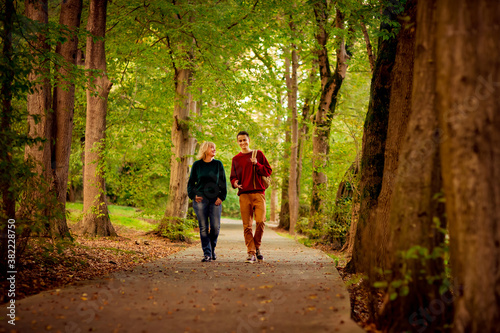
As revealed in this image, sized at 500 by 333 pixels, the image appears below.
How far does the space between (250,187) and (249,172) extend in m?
0.30

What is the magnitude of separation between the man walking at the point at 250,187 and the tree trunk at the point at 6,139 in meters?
3.98

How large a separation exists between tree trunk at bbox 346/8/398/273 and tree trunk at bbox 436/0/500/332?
12.7ft

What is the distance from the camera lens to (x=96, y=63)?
39.2 ft

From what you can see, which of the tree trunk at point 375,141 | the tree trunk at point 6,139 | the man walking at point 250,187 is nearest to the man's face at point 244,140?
the man walking at point 250,187

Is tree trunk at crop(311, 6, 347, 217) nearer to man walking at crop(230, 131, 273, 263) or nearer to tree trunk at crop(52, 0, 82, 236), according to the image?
man walking at crop(230, 131, 273, 263)

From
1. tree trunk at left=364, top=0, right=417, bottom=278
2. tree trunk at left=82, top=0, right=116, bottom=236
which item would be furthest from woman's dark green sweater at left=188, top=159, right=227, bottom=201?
tree trunk at left=82, top=0, right=116, bottom=236

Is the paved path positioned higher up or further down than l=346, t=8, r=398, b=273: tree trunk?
further down

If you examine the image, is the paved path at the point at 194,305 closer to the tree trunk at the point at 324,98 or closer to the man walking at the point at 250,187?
the man walking at the point at 250,187

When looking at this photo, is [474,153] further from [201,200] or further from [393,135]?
[201,200]

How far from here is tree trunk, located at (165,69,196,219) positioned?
14.4 m

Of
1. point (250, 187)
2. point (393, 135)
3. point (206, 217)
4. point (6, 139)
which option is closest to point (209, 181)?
point (206, 217)

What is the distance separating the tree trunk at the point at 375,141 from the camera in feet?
23.6

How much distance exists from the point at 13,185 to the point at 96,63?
764 cm

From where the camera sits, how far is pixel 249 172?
26.9ft
